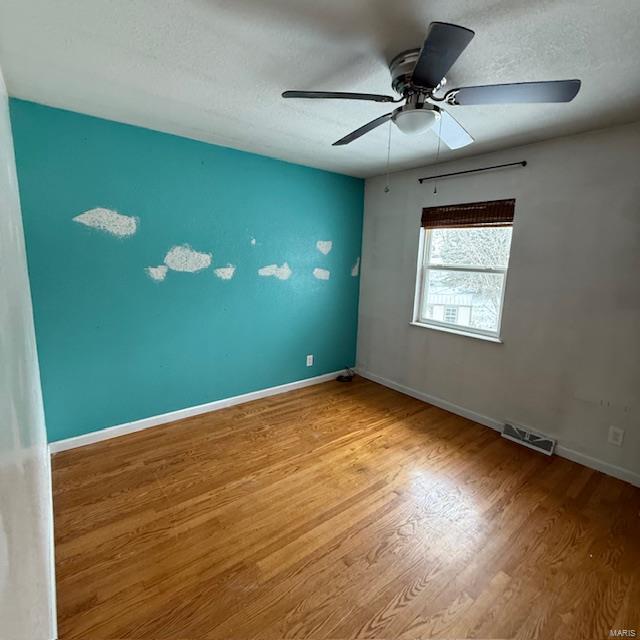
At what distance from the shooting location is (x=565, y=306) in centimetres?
248

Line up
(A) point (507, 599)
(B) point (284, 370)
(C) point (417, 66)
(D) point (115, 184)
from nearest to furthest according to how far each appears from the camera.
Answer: (C) point (417, 66) < (A) point (507, 599) < (D) point (115, 184) < (B) point (284, 370)

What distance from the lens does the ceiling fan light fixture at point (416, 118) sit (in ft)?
4.94

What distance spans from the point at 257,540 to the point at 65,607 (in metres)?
0.81

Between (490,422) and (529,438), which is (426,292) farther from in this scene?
(529,438)

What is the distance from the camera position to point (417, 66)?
1.26 m

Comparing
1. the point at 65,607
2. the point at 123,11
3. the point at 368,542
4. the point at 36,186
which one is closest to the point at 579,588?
the point at 368,542

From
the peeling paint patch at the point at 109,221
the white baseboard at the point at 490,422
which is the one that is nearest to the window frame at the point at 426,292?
the white baseboard at the point at 490,422

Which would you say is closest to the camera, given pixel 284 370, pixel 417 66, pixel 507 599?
pixel 417 66

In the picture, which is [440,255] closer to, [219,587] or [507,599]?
[507,599]

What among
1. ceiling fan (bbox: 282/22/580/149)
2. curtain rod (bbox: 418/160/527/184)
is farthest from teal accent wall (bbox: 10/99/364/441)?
ceiling fan (bbox: 282/22/580/149)

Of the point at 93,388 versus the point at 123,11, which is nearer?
the point at 123,11

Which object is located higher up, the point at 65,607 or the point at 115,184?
the point at 115,184

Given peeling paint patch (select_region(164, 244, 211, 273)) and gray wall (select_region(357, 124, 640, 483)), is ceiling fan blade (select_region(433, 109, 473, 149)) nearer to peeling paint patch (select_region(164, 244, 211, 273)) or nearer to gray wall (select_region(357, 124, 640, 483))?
gray wall (select_region(357, 124, 640, 483))

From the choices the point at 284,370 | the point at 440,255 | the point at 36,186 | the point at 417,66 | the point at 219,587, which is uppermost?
the point at 417,66
